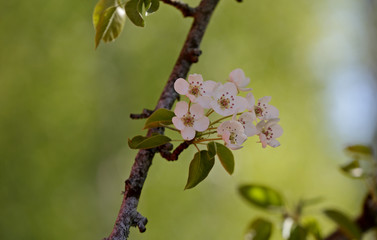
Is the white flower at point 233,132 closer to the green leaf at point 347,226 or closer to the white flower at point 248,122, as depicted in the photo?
the white flower at point 248,122

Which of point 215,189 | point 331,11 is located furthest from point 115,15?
point 331,11

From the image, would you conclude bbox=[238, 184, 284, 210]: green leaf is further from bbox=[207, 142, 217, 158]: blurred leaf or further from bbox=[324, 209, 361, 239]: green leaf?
bbox=[207, 142, 217, 158]: blurred leaf

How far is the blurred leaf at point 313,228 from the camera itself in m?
0.99

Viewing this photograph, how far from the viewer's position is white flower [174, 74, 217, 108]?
542 mm

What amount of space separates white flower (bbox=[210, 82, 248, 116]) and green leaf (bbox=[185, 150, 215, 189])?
6 cm

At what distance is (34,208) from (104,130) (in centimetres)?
128

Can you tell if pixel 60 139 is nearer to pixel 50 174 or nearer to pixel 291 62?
pixel 50 174

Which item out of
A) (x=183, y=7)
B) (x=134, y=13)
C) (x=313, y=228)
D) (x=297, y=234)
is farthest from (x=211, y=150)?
(x=313, y=228)

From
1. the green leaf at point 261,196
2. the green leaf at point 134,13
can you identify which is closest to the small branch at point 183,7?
→ the green leaf at point 134,13

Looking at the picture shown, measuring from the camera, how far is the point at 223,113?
1.73 feet

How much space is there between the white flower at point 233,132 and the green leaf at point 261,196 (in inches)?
21.6

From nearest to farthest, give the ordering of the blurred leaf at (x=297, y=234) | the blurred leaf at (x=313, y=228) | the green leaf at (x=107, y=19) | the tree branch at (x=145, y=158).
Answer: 1. the tree branch at (x=145, y=158)
2. the green leaf at (x=107, y=19)
3. the blurred leaf at (x=297, y=234)
4. the blurred leaf at (x=313, y=228)

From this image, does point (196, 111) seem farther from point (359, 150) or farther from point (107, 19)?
point (359, 150)

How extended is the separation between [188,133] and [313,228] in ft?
2.00
